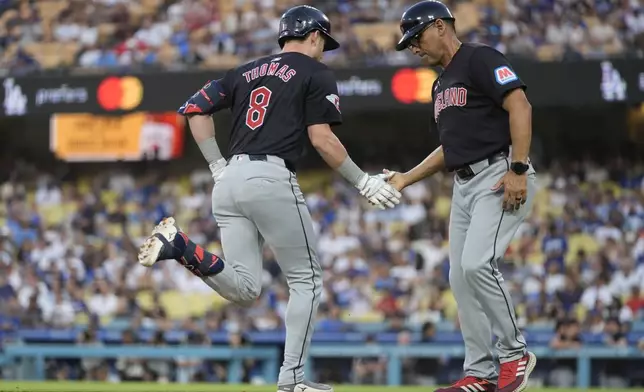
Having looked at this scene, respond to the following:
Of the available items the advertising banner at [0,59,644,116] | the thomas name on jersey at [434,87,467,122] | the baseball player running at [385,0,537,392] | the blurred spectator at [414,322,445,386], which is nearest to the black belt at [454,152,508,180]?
the baseball player running at [385,0,537,392]

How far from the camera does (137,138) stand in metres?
16.2

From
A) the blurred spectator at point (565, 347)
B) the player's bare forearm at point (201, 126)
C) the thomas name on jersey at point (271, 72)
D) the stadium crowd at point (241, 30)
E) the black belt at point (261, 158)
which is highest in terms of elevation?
the stadium crowd at point (241, 30)

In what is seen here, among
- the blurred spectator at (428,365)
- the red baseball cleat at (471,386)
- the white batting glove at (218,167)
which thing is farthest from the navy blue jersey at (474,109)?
the blurred spectator at (428,365)

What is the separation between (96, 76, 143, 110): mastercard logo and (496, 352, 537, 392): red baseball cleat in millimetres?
10016

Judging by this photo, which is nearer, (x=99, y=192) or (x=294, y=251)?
(x=294, y=251)

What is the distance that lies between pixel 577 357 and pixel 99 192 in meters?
8.48

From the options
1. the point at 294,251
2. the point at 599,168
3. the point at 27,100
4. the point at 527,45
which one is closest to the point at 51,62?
the point at 27,100

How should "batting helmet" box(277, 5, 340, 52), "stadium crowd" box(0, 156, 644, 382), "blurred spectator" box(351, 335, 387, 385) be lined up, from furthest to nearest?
1. "stadium crowd" box(0, 156, 644, 382)
2. "blurred spectator" box(351, 335, 387, 385)
3. "batting helmet" box(277, 5, 340, 52)

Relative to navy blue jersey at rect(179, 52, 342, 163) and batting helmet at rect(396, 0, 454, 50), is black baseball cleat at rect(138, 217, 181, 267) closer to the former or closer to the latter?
navy blue jersey at rect(179, 52, 342, 163)

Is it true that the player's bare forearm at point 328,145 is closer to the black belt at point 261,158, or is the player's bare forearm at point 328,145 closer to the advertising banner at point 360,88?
the black belt at point 261,158

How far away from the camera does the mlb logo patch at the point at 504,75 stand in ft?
17.0

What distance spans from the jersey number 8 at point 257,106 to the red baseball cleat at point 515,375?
1.82 m

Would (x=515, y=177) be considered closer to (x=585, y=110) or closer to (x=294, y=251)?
(x=294, y=251)

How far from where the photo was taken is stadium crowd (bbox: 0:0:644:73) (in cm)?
1403
